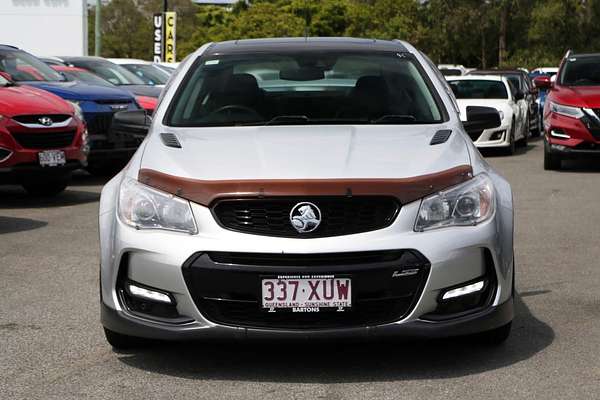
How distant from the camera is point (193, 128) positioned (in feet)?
21.6

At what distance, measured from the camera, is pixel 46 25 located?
55.1m

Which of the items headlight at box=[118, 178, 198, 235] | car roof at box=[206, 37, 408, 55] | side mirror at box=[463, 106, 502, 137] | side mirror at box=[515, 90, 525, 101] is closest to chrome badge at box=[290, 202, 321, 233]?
headlight at box=[118, 178, 198, 235]

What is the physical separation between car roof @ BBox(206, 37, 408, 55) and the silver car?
1214 millimetres

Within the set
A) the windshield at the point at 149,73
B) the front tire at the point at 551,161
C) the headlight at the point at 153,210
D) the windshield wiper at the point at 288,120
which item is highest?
the windshield wiper at the point at 288,120

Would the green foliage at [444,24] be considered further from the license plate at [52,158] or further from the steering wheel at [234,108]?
the steering wheel at [234,108]

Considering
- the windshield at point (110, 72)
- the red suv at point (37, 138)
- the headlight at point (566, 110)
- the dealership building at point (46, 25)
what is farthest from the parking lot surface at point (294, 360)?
the dealership building at point (46, 25)

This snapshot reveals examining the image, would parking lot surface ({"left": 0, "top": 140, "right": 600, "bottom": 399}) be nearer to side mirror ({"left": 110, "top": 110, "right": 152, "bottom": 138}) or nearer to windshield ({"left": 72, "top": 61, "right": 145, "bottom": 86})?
side mirror ({"left": 110, "top": 110, "right": 152, "bottom": 138})

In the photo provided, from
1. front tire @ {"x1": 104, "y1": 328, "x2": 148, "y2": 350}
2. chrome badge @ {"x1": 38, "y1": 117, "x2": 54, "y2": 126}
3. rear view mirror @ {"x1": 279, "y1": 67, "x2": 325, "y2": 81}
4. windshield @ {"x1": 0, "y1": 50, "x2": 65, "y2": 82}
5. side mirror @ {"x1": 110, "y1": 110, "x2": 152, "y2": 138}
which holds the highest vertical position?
rear view mirror @ {"x1": 279, "y1": 67, "x2": 325, "y2": 81}

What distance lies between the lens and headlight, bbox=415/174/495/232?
18.1ft

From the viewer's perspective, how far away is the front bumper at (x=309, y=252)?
17.6 ft

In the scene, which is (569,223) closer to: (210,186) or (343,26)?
(210,186)

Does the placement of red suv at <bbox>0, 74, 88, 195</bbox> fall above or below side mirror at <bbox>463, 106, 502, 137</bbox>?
below

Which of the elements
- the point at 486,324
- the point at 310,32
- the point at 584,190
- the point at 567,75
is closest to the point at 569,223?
the point at 584,190

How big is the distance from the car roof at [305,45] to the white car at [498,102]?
14.0m
